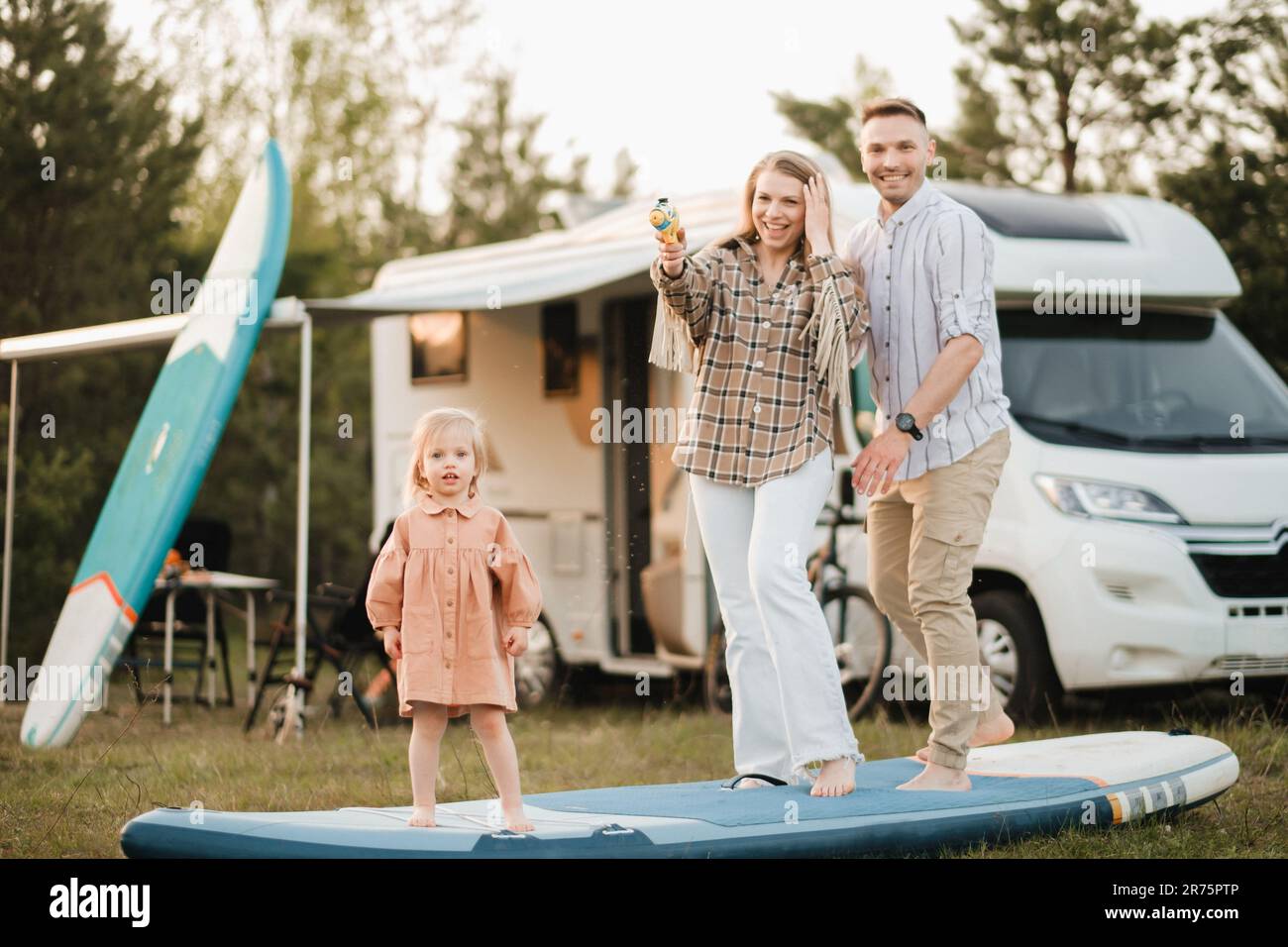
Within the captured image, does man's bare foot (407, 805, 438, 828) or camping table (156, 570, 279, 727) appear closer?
man's bare foot (407, 805, 438, 828)

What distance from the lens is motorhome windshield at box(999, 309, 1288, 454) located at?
732 cm

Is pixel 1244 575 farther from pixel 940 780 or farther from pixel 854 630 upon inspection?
pixel 940 780

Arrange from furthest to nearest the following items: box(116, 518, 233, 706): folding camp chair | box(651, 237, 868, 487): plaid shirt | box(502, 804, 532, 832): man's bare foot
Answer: box(116, 518, 233, 706): folding camp chair < box(651, 237, 868, 487): plaid shirt < box(502, 804, 532, 832): man's bare foot

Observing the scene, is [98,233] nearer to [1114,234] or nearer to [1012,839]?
[1114,234]

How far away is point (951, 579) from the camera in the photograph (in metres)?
4.82

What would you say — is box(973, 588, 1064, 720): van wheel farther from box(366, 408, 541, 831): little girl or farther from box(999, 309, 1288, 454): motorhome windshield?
box(366, 408, 541, 831): little girl

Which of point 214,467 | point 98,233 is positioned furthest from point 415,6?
point 98,233

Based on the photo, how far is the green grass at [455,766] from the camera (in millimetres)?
→ 4988

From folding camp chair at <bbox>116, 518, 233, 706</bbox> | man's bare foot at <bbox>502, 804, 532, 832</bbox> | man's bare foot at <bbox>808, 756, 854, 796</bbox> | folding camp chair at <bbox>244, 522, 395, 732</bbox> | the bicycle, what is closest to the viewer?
man's bare foot at <bbox>502, 804, 532, 832</bbox>

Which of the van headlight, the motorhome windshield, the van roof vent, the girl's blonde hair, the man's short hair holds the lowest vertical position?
the van headlight

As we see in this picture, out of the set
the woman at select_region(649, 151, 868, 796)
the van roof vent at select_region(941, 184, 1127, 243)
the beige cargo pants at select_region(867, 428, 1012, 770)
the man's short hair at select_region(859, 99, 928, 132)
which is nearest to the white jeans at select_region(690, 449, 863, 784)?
the woman at select_region(649, 151, 868, 796)

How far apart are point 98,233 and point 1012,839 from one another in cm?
897

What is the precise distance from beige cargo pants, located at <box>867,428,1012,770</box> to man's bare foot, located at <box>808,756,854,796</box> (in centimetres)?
29

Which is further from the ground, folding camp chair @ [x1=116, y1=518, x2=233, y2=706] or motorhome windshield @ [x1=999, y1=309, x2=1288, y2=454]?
motorhome windshield @ [x1=999, y1=309, x2=1288, y2=454]
